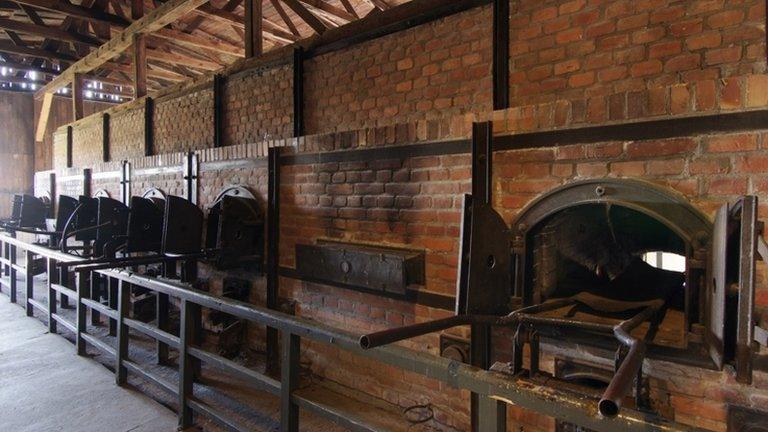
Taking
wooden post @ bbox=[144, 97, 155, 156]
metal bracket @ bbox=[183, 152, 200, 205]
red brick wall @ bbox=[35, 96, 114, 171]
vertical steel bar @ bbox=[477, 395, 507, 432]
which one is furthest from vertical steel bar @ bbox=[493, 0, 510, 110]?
red brick wall @ bbox=[35, 96, 114, 171]

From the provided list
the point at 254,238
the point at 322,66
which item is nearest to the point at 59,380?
the point at 254,238

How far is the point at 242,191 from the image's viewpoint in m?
3.63

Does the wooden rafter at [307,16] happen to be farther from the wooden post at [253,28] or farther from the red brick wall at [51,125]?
the red brick wall at [51,125]

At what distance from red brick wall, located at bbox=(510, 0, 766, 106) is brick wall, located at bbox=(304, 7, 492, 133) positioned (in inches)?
9.0

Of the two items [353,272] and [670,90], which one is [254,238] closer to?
[353,272]

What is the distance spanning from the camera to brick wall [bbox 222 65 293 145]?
141 inches

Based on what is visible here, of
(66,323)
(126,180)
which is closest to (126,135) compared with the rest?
(126,180)

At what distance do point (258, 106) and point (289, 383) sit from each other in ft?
8.71

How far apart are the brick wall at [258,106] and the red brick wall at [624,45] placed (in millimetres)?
1973

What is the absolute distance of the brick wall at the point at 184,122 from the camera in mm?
4387

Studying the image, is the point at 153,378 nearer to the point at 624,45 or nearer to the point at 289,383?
the point at 289,383

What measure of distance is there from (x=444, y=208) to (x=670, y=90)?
3.83ft

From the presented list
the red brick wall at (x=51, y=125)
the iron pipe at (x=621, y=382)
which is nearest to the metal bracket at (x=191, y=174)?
the iron pipe at (x=621, y=382)

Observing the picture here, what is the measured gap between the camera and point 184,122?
4707mm
